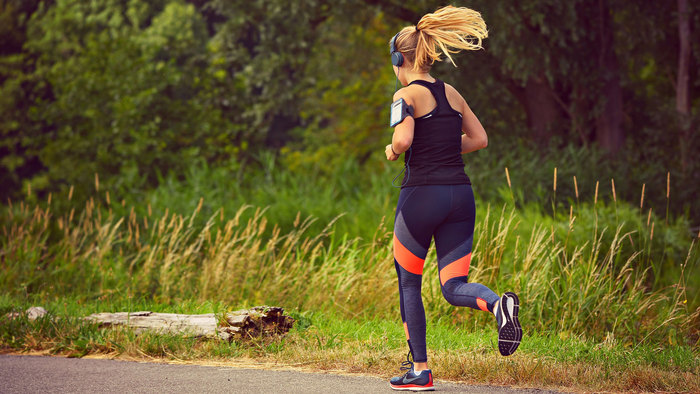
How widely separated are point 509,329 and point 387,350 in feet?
6.02

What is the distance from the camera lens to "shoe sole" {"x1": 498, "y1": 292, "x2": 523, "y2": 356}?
4297 mm

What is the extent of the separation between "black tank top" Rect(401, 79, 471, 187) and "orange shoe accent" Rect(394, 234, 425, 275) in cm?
38

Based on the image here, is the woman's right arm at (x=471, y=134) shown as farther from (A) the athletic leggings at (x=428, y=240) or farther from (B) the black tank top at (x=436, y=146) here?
(A) the athletic leggings at (x=428, y=240)

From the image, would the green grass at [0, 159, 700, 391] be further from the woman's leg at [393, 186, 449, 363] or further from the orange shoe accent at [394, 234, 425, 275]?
the orange shoe accent at [394, 234, 425, 275]

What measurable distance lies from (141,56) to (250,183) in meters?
5.04

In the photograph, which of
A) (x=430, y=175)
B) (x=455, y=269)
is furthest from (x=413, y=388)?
(x=430, y=175)

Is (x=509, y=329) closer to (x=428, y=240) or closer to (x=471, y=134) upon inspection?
(x=428, y=240)

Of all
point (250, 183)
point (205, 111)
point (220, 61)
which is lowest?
point (250, 183)

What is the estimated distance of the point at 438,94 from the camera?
4711mm

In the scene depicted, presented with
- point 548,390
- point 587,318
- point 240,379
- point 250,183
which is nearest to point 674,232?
point 587,318

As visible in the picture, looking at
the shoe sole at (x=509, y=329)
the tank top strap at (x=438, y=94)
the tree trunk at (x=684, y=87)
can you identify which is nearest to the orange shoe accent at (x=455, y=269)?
the shoe sole at (x=509, y=329)

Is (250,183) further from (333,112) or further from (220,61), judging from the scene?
(333,112)

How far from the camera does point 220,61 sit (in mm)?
17969

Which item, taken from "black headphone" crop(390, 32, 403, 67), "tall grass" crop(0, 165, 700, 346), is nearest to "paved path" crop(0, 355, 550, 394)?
"black headphone" crop(390, 32, 403, 67)
